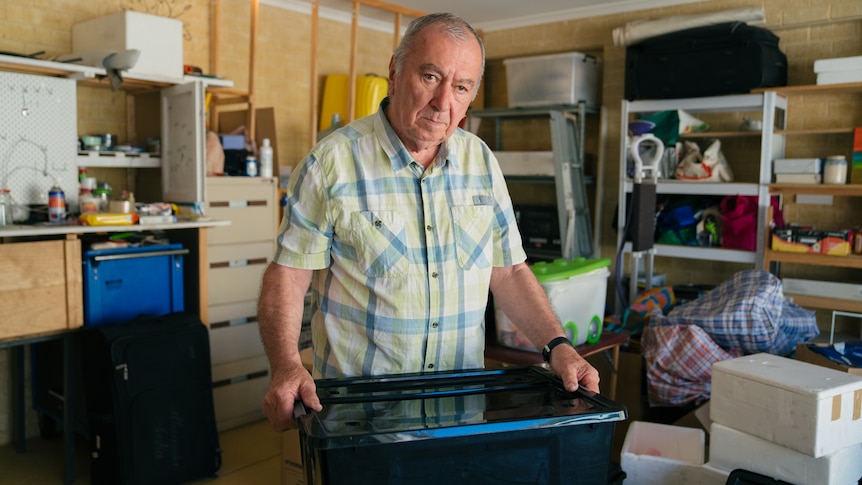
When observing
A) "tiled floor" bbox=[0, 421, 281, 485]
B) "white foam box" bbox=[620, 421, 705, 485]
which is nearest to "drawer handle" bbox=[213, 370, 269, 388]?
"tiled floor" bbox=[0, 421, 281, 485]

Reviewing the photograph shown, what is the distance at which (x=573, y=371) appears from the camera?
1.38 metres

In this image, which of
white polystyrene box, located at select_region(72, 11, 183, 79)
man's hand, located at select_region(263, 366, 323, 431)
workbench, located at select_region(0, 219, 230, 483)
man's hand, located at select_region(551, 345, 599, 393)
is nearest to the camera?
man's hand, located at select_region(263, 366, 323, 431)

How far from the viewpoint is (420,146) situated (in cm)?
156

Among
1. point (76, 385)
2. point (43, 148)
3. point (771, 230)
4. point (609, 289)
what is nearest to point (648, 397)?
point (771, 230)

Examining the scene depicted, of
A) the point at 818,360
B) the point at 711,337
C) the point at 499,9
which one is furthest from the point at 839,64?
the point at 499,9

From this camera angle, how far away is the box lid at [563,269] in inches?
107

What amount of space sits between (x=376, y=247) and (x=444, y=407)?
1.29 ft

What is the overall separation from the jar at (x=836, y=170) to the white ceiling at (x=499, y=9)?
5.18 feet

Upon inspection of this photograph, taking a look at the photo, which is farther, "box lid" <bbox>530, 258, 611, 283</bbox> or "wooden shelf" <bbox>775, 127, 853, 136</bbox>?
"wooden shelf" <bbox>775, 127, 853, 136</bbox>

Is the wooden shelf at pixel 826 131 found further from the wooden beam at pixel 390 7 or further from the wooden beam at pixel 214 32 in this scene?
the wooden beam at pixel 214 32

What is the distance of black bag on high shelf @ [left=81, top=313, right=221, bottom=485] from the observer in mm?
3139

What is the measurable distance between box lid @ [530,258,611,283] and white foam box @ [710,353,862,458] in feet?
2.13

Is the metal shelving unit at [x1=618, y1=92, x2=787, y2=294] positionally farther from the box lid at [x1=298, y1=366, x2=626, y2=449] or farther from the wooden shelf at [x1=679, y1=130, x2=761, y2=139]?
the box lid at [x1=298, y1=366, x2=626, y2=449]

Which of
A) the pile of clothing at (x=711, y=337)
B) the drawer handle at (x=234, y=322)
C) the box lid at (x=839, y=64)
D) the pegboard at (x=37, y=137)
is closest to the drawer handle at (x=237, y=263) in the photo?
the drawer handle at (x=234, y=322)
